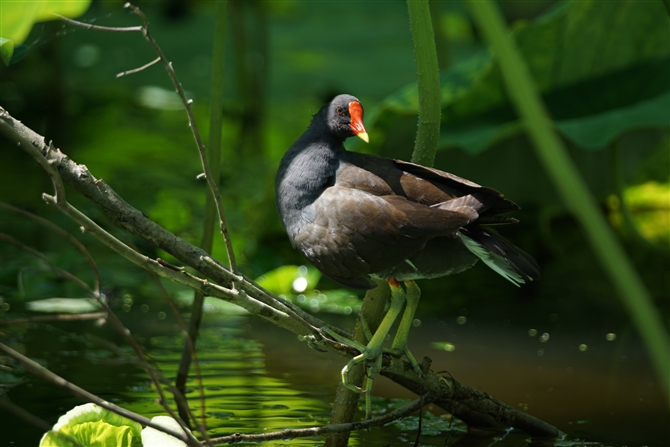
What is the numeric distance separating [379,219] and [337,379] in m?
1.09

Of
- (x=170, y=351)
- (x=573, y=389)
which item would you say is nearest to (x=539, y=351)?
(x=573, y=389)

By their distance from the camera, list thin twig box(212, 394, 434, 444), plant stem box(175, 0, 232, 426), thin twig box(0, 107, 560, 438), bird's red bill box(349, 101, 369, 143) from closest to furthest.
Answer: thin twig box(0, 107, 560, 438) → thin twig box(212, 394, 434, 444) → bird's red bill box(349, 101, 369, 143) → plant stem box(175, 0, 232, 426)

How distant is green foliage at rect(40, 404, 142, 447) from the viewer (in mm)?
1494

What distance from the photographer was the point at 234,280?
140 cm

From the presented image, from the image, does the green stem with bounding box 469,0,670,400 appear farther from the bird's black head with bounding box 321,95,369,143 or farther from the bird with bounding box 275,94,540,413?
the bird's black head with bounding box 321,95,369,143

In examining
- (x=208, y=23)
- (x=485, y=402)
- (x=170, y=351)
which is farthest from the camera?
(x=208, y=23)

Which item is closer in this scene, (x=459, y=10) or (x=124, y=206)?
(x=124, y=206)

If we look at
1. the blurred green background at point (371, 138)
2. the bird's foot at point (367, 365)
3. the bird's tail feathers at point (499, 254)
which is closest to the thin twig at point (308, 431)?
the bird's foot at point (367, 365)

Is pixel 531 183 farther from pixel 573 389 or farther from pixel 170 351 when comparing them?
pixel 170 351

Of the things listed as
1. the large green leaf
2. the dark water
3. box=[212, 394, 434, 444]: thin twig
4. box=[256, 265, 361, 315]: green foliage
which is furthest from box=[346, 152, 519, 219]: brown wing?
box=[256, 265, 361, 315]: green foliage

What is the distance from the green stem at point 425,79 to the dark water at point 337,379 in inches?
27.6

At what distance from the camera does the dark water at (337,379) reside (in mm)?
2023

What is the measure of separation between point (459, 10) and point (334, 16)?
3.59 ft

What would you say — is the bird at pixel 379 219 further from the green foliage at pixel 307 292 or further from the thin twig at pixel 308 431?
the green foliage at pixel 307 292
